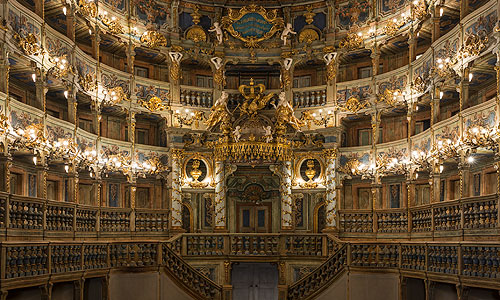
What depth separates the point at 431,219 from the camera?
22.1m

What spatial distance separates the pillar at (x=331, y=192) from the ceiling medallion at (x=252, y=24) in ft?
22.6

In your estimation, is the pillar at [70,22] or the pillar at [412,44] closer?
the pillar at [70,22]

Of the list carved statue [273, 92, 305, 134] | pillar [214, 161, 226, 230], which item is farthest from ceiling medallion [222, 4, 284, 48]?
pillar [214, 161, 226, 230]

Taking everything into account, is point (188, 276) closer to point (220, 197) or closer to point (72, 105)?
point (220, 197)

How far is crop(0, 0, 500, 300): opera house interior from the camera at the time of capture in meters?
19.2

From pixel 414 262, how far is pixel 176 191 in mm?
12424

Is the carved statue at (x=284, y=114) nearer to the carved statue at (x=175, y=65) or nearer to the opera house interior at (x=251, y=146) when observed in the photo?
the opera house interior at (x=251, y=146)

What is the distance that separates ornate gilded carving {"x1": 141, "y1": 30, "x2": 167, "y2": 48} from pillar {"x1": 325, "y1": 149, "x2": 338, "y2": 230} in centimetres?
979

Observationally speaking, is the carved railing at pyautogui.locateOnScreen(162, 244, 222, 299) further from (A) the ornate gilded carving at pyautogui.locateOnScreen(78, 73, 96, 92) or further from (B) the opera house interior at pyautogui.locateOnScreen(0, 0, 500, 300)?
(A) the ornate gilded carving at pyautogui.locateOnScreen(78, 73, 96, 92)

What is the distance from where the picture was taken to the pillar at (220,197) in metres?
28.3

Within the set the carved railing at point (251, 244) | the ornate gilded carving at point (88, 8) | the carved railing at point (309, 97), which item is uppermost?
the ornate gilded carving at point (88, 8)

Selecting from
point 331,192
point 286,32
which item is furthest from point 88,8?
point 331,192

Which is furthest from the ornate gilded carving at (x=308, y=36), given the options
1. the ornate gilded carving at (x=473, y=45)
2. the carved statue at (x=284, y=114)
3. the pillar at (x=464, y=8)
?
the ornate gilded carving at (x=473, y=45)

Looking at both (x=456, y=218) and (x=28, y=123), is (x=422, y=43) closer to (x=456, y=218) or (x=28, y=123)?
(x=456, y=218)
